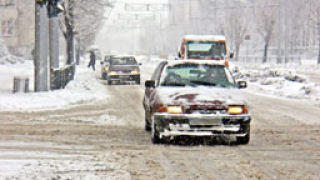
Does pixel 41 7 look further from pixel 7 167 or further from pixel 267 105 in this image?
pixel 7 167

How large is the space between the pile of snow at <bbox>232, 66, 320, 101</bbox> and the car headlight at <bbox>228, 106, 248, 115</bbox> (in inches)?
447

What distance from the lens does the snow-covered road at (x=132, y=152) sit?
648 centimetres

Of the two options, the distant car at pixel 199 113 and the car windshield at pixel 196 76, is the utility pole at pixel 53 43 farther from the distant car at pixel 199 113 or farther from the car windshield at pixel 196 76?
the distant car at pixel 199 113

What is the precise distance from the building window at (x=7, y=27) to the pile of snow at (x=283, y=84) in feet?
111

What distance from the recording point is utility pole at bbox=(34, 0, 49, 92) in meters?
17.2

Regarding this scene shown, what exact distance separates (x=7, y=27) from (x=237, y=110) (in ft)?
178

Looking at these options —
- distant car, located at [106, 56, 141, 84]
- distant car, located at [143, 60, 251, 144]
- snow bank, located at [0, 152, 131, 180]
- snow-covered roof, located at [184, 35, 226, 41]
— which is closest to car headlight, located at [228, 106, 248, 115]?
distant car, located at [143, 60, 251, 144]

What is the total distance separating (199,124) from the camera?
8.16m

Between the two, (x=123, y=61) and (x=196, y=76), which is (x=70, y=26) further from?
(x=196, y=76)

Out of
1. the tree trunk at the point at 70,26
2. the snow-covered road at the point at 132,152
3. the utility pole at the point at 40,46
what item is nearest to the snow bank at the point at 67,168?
the snow-covered road at the point at 132,152

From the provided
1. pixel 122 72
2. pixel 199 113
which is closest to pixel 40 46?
pixel 122 72

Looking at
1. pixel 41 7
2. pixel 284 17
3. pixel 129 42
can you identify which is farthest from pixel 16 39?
pixel 129 42

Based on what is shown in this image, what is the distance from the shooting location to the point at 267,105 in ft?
54.2

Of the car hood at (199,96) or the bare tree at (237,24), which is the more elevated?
the bare tree at (237,24)
